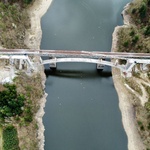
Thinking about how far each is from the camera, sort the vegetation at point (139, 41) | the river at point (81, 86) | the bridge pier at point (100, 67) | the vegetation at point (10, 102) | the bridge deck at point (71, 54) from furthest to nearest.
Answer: the bridge pier at point (100, 67), the bridge deck at point (71, 54), the vegetation at point (139, 41), the river at point (81, 86), the vegetation at point (10, 102)

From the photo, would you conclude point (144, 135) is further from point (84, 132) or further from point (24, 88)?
point (24, 88)

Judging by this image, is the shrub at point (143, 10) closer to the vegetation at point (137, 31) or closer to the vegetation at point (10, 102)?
the vegetation at point (137, 31)

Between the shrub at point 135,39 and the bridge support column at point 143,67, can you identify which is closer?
the bridge support column at point 143,67

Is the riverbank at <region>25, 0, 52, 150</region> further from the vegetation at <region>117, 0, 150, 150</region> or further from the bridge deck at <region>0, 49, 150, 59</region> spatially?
→ the vegetation at <region>117, 0, 150, 150</region>

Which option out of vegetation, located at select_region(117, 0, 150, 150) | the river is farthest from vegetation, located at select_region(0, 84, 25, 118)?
vegetation, located at select_region(117, 0, 150, 150)

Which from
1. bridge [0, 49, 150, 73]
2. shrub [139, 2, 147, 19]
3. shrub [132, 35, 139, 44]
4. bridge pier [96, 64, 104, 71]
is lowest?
bridge pier [96, 64, 104, 71]

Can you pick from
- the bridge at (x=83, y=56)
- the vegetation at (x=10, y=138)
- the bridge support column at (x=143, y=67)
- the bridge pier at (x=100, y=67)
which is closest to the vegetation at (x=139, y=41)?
the bridge support column at (x=143, y=67)
